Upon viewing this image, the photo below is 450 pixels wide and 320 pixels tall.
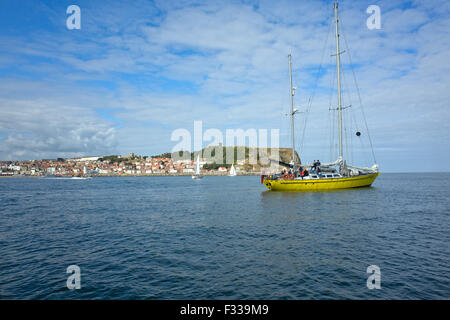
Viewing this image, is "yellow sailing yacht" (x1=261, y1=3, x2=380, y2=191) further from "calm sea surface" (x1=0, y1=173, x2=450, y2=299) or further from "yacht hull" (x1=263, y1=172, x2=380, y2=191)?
"calm sea surface" (x1=0, y1=173, x2=450, y2=299)

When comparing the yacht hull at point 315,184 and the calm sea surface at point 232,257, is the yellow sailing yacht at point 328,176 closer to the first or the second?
the yacht hull at point 315,184

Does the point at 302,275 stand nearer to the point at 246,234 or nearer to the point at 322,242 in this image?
the point at 322,242

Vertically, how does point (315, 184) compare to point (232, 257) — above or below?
above

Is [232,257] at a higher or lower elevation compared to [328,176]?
lower

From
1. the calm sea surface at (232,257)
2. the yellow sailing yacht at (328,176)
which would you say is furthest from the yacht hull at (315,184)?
the calm sea surface at (232,257)

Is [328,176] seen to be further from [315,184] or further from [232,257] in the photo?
[232,257]

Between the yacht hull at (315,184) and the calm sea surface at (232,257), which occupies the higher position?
the yacht hull at (315,184)

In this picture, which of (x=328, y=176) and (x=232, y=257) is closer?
(x=232, y=257)

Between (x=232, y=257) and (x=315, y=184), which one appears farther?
(x=315, y=184)

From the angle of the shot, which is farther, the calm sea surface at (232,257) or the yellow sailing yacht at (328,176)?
the yellow sailing yacht at (328,176)

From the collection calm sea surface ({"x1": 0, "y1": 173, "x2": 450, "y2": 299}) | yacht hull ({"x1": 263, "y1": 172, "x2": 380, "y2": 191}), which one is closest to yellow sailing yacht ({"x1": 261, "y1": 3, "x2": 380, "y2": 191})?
yacht hull ({"x1": 263, "y1": 172, "x2": 380, "y2": 191})

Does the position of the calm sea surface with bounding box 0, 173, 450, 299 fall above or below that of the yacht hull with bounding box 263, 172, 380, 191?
below

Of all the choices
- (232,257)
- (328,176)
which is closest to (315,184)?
(328,176)

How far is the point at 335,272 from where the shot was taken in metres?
10.5
